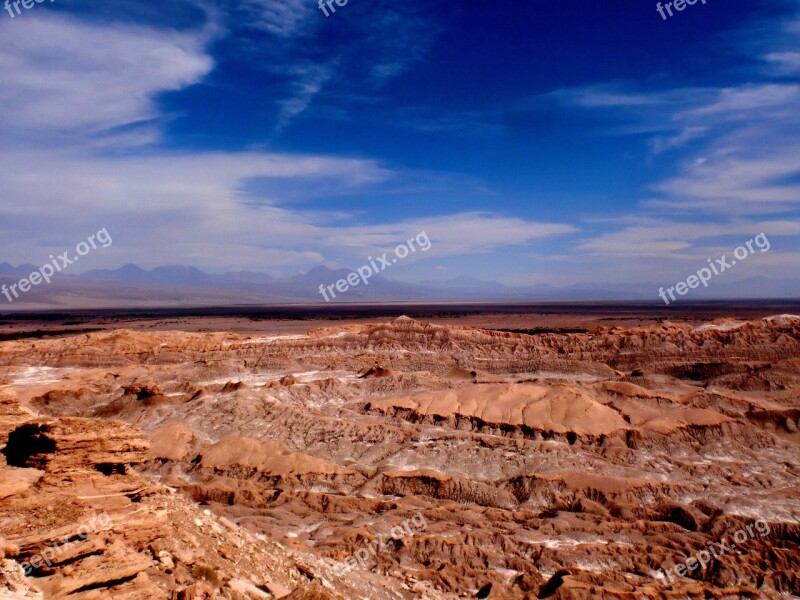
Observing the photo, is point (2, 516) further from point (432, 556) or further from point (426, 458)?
point (426, 458)

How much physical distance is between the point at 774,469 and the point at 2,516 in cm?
2654

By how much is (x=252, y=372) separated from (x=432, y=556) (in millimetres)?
27178

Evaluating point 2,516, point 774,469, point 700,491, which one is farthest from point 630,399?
point 2,516

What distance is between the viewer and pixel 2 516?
8.16 metres

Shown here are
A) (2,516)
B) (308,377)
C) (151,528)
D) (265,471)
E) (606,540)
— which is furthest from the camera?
(308,377)

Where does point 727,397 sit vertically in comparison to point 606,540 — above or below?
above

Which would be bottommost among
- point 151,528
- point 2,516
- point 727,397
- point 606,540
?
point 606,540

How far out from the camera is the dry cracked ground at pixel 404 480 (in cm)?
906

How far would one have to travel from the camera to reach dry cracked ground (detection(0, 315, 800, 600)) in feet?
29.7

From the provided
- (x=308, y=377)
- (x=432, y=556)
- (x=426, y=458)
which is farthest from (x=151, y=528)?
(x=308, y=377)

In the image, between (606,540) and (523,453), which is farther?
(523,453)

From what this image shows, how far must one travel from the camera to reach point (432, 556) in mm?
15797

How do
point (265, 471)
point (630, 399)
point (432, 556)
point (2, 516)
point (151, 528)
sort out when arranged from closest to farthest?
1. point (2, 516)
2. point (151, 528)
3. point (432, 556)
4. point (265, 471)
5. point (630, 399)

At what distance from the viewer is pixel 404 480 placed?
21328 mm
